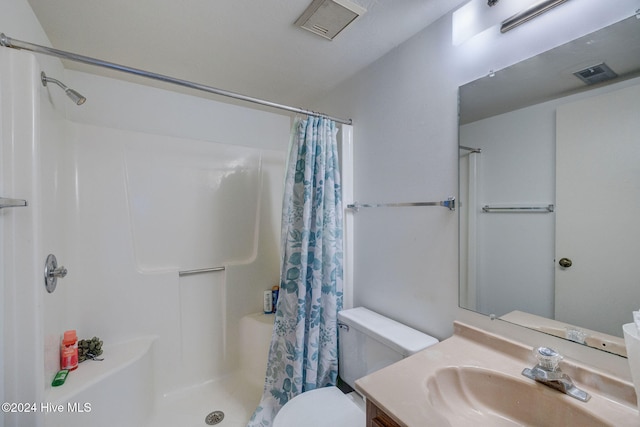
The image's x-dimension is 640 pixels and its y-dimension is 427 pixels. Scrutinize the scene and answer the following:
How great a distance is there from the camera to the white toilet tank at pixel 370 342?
3.76 ft

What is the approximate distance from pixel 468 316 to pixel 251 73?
1.86 meters

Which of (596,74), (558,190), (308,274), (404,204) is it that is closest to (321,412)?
(308,274)

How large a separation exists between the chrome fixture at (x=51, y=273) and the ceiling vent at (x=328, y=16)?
167cm

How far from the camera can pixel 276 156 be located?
226 cm

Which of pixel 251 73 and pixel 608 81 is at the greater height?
pixel 251 73

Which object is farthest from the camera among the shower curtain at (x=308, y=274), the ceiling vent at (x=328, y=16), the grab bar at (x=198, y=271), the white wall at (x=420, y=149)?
the grab bar at (x=198, y=271)

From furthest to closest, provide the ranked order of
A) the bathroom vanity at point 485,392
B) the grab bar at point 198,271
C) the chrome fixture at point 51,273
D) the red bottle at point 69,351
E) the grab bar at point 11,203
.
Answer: the grab bar at point 198,271, the red bottle at point 69,351, the chrome fixture at point 51,273, the grab bar at point 11,203, the bathroom vanity at point 485,392

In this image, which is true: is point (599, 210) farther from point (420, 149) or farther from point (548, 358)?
point (420, 149)

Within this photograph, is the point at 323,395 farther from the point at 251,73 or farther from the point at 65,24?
the point at 65,24

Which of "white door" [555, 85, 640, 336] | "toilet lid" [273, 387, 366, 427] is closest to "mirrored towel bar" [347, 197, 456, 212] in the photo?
"white door" [555, 85, 640, 336]

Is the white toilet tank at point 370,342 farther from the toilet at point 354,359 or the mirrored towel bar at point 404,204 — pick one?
the mirrored towel bar at point 404,204

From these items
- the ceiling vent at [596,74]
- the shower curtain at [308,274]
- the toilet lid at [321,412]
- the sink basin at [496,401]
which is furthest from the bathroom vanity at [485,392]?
the ceiling vent at [596,74]

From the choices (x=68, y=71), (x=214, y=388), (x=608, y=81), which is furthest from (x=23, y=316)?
(x=608, y=81)

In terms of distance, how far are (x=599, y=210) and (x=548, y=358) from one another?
1.59 feet
